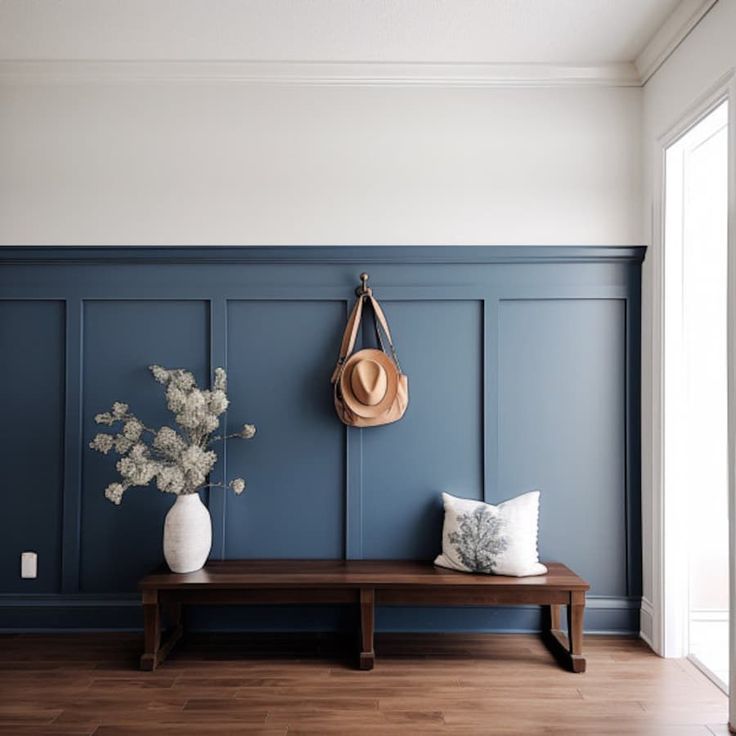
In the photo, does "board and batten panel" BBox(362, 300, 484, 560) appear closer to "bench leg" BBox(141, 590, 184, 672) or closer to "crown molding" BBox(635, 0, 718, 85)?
"bench leg" BBox(141, 590, 184, 672)

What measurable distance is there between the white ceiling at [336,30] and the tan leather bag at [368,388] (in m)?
1.32

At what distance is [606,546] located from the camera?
3414 millimetres

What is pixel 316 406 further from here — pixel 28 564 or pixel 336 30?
pixel 336 30

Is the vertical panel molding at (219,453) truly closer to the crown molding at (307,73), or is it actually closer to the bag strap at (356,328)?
the bag strap at (356,328)

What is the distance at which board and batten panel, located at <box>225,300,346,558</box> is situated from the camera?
341cm

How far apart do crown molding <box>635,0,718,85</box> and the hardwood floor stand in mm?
2636

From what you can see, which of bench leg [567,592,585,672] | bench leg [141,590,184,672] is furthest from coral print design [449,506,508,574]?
bench leg [141,590,184,672]

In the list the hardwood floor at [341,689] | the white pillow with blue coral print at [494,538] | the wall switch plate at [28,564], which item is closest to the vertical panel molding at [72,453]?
the wall switch plate at [28,564]

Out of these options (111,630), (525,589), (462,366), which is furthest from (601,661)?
(111,630)

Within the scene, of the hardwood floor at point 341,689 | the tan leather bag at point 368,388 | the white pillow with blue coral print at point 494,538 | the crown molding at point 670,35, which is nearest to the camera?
the hardwood floor at point 341,689

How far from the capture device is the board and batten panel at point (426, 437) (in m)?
3.40

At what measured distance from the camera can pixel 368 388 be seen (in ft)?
10.6

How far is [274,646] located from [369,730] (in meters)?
0.87

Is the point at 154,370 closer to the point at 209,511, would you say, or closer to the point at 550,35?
the point at 209,511
